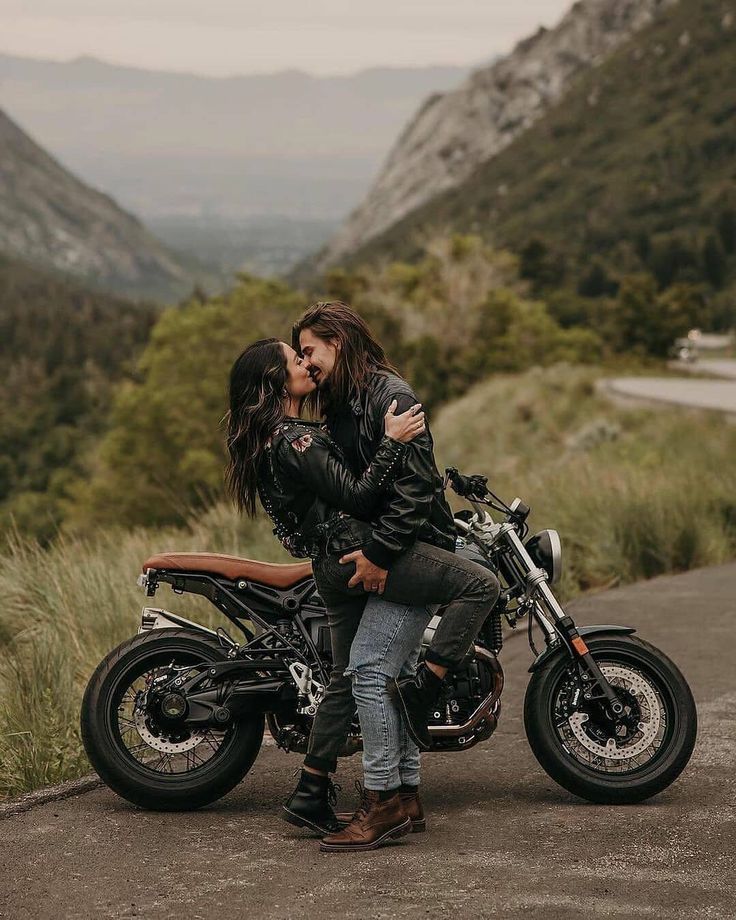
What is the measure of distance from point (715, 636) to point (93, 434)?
337ft

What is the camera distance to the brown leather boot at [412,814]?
5297 mm

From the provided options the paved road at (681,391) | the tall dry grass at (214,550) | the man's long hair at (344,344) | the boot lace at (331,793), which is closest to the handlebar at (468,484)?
the man's long hair at (344,344)

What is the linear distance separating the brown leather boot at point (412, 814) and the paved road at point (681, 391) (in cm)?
1973

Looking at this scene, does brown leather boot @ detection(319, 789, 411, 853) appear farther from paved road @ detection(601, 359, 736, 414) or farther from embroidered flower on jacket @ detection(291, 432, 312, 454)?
paved road @ detection(601, 359, 736, 414)

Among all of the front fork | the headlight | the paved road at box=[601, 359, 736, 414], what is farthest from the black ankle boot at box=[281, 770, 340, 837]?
the paved road at box=[601, 359, 736, 414]

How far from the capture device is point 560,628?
5531mm

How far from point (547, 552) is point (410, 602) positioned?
0.72m

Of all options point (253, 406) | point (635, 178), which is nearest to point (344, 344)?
point (253, 406)

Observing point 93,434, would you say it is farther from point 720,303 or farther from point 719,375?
point 719,375

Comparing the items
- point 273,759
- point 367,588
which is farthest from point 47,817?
point 367,588

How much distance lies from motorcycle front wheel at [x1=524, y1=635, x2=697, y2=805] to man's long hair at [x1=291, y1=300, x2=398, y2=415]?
1366 mm

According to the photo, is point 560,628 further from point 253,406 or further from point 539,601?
point 253,406

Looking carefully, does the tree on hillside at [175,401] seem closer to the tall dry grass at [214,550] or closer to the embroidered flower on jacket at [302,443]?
the tall dry grass at [214,550]

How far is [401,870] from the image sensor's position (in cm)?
488
